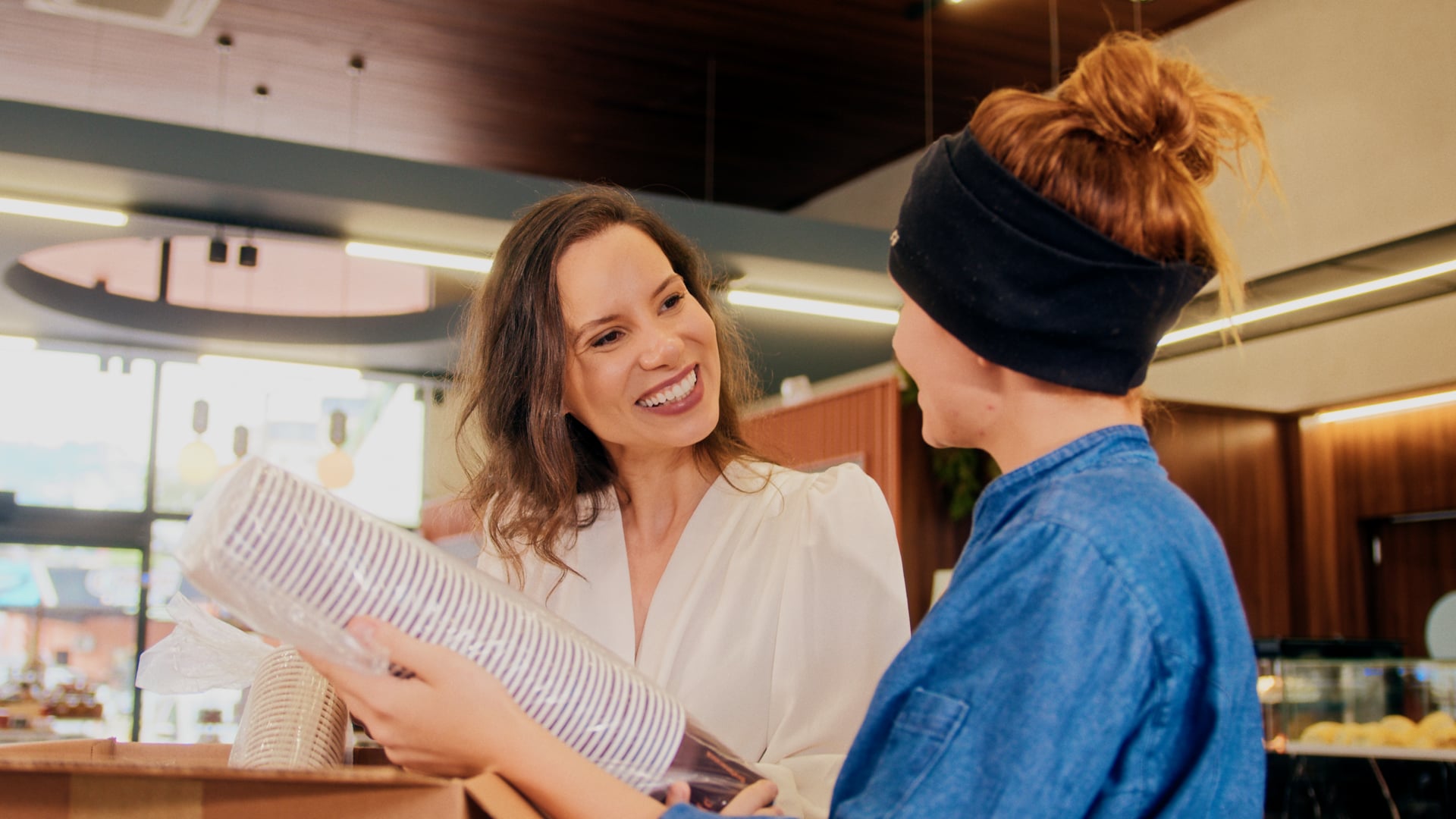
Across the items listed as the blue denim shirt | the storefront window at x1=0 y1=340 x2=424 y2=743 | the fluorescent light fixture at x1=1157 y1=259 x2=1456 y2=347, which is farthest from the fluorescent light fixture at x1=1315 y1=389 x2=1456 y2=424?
the storefront window at x1=0 y1=340 x2=424 y2=743

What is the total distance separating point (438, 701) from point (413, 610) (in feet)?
0.20

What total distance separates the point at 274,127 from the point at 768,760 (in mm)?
7322

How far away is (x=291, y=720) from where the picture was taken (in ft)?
3.31

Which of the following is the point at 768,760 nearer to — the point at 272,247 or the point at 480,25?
the point at 480,25

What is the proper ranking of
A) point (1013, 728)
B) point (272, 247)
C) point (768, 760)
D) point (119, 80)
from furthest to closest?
1. point (272, 247)
2. point (119, 80)
3. point (768, 760)
4. point (1013, 728)

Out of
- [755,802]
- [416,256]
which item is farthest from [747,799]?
[416,256]

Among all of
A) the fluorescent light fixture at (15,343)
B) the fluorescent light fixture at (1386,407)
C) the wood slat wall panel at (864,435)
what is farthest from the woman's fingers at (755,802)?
the fluorescent light fixture at (15,343)

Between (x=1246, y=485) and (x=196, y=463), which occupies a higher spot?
(x=196, y=463)

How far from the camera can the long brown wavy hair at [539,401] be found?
147 cm

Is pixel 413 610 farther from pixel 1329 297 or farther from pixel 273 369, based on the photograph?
pixel 273 369

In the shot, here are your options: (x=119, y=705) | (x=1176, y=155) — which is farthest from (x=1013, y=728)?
(x=119, y=705)

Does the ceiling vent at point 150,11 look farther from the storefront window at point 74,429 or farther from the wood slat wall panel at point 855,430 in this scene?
the storefront window at point 74,429

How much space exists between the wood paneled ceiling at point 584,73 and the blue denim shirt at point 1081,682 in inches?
194

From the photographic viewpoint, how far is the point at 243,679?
3.81ft
